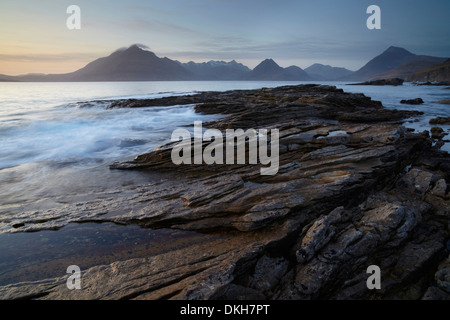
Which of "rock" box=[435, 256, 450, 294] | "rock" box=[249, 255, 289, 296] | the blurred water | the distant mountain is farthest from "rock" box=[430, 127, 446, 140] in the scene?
the distant mountain

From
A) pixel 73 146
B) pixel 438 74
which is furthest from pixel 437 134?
pixel 438 74

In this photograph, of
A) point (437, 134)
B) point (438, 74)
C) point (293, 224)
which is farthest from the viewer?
point (438, 74)

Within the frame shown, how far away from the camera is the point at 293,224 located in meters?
7.54

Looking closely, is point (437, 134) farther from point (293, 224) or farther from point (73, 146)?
point (73, 146)

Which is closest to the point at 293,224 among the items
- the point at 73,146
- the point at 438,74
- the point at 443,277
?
the point at 443,277

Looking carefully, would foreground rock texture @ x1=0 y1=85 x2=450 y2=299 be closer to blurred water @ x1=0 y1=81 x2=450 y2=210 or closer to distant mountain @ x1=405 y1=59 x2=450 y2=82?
blurred water @ x1=0 y1=81 x2=450 y2=210

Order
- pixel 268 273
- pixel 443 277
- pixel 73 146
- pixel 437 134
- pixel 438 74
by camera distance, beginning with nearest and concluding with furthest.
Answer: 1. pixel 443 277
2. pixel 268 273
3. pixel 437 134
4. pixel 73 146
5. pixel 438 74

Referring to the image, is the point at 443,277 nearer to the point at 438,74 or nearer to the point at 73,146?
the point at 73,146

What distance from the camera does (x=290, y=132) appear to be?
51.4 ft

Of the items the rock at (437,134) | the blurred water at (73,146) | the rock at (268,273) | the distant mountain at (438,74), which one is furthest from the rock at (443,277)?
the distant mountain at (438,74)

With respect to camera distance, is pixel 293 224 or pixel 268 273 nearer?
pixel 268 273

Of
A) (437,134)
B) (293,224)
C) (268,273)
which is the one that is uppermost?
(437,134)

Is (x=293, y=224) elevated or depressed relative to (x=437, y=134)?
depressed

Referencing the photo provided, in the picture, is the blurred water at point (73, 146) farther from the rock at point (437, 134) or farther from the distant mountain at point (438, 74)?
the distant mountain at point (438, 74)
